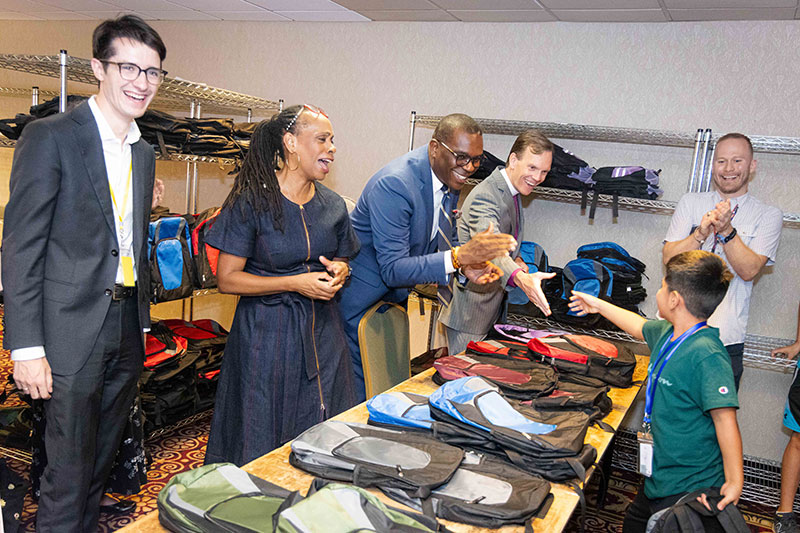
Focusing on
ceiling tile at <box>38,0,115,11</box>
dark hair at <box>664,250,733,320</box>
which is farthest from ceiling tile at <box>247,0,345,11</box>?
dark hair at <box>664,250,733,320</box>

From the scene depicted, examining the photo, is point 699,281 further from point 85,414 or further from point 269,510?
point 85,414

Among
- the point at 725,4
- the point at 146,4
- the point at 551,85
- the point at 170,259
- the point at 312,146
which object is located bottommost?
the point at 170,259

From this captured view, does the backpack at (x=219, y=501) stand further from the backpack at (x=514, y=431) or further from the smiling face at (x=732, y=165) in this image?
the smiling face at (x=732, y=165)

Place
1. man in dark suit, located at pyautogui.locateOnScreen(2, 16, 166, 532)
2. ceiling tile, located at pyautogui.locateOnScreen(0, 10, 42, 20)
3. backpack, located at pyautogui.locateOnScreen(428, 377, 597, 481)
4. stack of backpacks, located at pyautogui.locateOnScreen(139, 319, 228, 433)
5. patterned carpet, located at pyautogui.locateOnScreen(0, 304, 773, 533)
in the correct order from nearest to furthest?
backpack, located at pyautogui.locateOnScreen(428, 377, 597, 481)
man in dark suit, located at pyautogui.locateOnScreen(2, 16, 166, 532)
patterned carpet, located at pyautogui.locateOnScreen(0, 304, 773, 533)
stack of backpacks, located at pyautogui.locateOnScreen(139, 319, 228, 433)
ceiling tile, located at pyautogui.locateOnScreen(0, 10, 42, 20)

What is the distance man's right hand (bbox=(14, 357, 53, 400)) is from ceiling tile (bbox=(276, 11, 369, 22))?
3.66m

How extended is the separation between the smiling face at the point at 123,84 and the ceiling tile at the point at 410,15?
2802 millimetres

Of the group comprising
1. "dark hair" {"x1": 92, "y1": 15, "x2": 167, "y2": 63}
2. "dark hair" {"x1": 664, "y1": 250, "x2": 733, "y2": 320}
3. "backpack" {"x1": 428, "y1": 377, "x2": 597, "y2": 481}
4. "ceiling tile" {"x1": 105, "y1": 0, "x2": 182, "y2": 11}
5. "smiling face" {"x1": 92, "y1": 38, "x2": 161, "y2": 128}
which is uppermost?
"ceiling tile" {"x1": 105, "y1": 0, "x2": 182, "y2": 11}

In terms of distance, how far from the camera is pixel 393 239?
2.63 m

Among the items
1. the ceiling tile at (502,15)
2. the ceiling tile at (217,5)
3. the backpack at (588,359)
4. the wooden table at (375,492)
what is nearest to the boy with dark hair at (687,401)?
the wooden table at (375,492)

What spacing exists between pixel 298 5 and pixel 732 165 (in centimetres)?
320

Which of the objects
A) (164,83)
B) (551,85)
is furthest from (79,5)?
(551,85)

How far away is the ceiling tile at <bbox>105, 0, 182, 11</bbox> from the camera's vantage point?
5.19 meters

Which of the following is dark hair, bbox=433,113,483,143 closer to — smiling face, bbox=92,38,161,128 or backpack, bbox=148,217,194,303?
smiling face, bbox=92,38,161,128

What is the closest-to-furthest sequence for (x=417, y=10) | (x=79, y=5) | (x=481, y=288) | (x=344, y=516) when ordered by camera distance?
(x=344, y=516) → (x=481, y=288) → (x=417, y=10) → (x=79, y=5)
